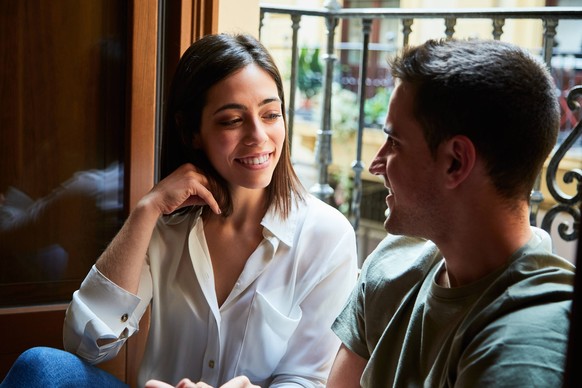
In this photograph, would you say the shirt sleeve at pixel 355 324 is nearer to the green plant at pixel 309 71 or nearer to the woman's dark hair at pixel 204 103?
the woman's dark hair at pixel 204 103

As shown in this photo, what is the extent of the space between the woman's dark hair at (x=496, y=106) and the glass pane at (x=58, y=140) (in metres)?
1.04

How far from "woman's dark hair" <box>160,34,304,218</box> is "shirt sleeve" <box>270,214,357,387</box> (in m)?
0.14

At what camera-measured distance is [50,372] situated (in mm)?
1451

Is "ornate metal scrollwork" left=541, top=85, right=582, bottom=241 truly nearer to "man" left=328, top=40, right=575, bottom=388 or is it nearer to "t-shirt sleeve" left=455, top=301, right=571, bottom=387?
"man" left=328, top=40, right=575, bottom=388

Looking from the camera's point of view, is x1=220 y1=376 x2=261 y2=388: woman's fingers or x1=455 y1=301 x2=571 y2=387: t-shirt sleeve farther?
x1=220 y1=376 x2=261 y2=388: woman's fingers

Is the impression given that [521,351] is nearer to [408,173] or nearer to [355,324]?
[408,173]

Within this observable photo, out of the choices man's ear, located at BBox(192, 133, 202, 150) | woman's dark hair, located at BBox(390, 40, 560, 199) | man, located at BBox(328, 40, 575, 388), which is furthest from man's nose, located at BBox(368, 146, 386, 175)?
man's ear, located at BBox(192, 133, 202, 150)

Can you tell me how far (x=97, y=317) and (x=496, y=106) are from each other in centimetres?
91

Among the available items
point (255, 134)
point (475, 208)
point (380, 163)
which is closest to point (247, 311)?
point (255, 134)

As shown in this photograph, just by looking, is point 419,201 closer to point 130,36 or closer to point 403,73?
point 403,73

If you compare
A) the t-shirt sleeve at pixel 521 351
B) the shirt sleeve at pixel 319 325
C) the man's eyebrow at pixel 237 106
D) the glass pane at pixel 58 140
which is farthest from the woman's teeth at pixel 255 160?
the t-shirt sleeve at pixel 521 351

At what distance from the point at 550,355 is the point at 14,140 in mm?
A: 1389

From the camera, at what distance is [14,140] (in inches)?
72.9

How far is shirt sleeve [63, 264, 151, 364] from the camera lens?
1531mm
